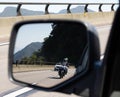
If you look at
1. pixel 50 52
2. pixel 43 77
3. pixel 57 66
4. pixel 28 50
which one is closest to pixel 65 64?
pixel 57 66

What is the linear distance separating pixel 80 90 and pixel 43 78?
0.47 metres

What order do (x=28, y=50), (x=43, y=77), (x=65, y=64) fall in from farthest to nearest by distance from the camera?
(x=28, y=50)
(x=43, y=77)
(x=65, y=64)

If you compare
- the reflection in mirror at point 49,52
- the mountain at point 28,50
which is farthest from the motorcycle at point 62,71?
the mountain at point 28,50

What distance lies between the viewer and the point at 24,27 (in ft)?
11.8

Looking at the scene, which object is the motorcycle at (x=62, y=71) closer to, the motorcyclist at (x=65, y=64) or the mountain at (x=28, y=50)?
the motorcyclist at (x=65, y=64)

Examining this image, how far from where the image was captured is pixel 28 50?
3.53m

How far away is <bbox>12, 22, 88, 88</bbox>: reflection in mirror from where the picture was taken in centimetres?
287

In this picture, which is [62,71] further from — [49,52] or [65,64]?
[49,52]

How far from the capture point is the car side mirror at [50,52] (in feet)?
9.25

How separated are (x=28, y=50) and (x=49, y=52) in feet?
1.38

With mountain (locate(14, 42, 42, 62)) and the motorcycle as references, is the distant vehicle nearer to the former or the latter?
the motorcycle

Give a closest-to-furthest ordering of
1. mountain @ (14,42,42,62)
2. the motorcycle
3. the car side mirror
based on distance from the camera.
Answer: the car side mirror < the motorcycle < mountain @ (14,42,42,62)

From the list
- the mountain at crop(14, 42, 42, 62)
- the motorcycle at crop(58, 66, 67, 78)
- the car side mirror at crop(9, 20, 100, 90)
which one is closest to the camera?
the car side mirror at crop(9, 20, 100, 90)

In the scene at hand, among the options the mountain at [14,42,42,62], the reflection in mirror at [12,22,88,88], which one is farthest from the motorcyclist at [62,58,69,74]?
the mountain at [14,42,42,62]
